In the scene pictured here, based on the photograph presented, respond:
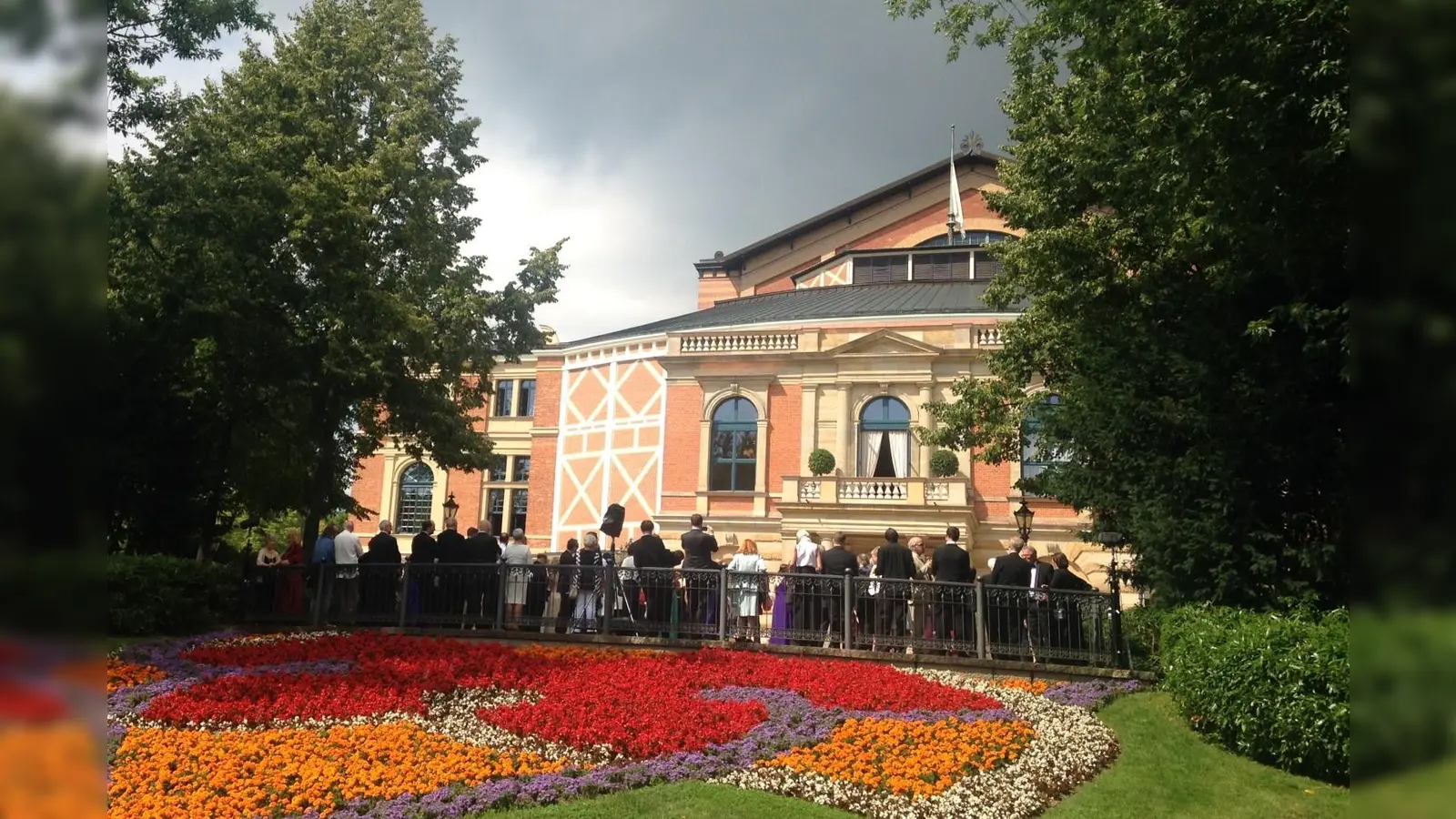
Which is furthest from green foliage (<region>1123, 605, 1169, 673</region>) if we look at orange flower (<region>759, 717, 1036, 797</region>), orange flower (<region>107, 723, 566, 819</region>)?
orange flower (<region>107, 723, 566, 819</region>)

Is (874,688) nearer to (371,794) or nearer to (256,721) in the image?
(371,794)

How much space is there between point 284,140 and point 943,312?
889 inches

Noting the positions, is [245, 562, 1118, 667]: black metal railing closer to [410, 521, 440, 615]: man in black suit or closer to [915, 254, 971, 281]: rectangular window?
[410, 521, 440, 615]: man in black suit

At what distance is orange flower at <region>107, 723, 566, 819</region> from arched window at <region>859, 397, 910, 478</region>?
2488cm

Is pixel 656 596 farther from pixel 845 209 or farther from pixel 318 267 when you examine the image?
pixel 845 209

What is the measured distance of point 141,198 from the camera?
14.7 metres

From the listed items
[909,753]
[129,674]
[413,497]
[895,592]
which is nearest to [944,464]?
[895,592]

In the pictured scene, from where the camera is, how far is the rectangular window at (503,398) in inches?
1843

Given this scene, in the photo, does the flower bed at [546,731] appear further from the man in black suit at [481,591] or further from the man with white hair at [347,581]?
A: the man with white hair at [347,581]

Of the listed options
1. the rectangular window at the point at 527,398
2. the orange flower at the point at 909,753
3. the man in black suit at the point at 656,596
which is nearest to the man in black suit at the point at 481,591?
the man in black suit at the point at 656,596

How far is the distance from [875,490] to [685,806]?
955 inches

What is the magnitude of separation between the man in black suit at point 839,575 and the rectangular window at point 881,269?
27376mm

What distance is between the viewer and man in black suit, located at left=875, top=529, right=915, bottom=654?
13.9 m
